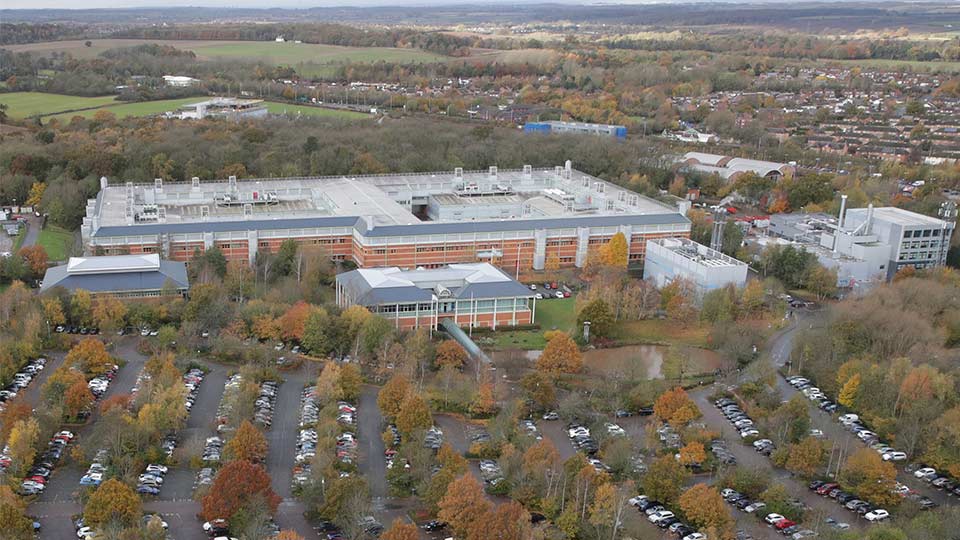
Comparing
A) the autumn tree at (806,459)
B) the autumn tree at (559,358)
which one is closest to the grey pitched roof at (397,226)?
the autumn tree at (559,358)

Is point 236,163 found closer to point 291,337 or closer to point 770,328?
point 291,337

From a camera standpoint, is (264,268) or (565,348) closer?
(565,348)

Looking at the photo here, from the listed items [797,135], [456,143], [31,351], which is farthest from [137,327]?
[797,135]

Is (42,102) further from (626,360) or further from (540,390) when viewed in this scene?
(540,390)

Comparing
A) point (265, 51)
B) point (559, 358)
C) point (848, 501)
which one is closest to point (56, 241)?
point (559, 358)

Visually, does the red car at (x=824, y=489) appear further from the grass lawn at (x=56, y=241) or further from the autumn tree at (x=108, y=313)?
the grass lawn at (x=56, y=241)
